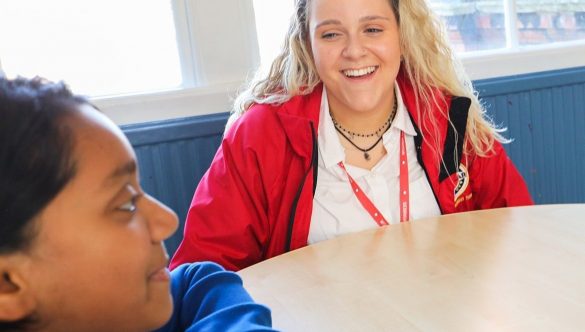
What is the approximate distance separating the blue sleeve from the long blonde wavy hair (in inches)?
30.9

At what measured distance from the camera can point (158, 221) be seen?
69 cm

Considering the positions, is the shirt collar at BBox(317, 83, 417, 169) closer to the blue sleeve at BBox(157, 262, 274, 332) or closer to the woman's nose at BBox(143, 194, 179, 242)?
the blue sleeve at BBox(157, 262, 274, 332)

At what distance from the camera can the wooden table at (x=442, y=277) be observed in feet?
3.06

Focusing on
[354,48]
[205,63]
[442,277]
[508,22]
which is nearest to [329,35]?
[354,48]

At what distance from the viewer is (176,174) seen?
2127 millimetres

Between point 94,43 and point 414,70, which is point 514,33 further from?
point 94,43

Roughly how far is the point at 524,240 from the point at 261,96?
77cm

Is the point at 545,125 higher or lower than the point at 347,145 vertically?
lower

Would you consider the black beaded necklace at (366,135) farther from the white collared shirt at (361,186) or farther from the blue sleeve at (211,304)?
the blue sleeve at (211,304)

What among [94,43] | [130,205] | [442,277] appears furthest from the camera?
[94,43]

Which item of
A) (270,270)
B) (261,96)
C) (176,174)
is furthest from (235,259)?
(176,174)

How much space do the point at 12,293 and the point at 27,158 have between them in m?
0.12

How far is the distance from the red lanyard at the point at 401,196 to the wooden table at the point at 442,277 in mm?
144

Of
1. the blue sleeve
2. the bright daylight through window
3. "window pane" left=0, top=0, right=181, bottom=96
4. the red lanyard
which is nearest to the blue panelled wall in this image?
the bright daylight through window
